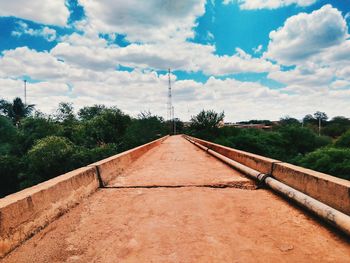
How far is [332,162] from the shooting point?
17.2 meters

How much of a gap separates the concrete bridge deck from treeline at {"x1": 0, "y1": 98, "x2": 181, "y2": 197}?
25.7 meters

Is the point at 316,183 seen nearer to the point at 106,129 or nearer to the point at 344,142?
the point at 344,142

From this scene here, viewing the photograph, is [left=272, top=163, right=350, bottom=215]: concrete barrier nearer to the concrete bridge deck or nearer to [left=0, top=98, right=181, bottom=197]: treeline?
the concrete bridge deck

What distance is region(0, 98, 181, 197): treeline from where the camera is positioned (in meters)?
28.0

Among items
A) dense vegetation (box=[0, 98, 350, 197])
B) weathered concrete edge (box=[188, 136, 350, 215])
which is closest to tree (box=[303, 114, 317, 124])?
dense vegetation (box=[0, 98, 350, 197])

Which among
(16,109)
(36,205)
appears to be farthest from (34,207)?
(16,109)

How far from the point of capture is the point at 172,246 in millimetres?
2373

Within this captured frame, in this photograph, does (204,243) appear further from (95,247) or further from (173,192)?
(173,192)

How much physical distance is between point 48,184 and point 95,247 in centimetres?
126

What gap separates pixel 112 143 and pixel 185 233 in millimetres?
36154

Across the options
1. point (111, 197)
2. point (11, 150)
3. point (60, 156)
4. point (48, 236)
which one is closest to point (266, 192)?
point (111, 197)

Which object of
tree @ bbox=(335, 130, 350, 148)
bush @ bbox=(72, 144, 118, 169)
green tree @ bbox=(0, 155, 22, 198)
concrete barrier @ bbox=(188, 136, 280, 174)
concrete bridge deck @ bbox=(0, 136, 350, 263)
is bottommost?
green tree @ bbox=(0, 155, 22, 198)

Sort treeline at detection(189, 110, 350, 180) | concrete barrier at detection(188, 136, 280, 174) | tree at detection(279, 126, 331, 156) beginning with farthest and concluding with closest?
tree at detection(279, 126, 331, 156) → treeline at detection(189, 110, 350, 180) → concrete barrier at detection(188, 136, 280, 174)

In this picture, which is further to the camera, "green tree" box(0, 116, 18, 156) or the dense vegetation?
"green tree" box(0, 116, 18, 156)
